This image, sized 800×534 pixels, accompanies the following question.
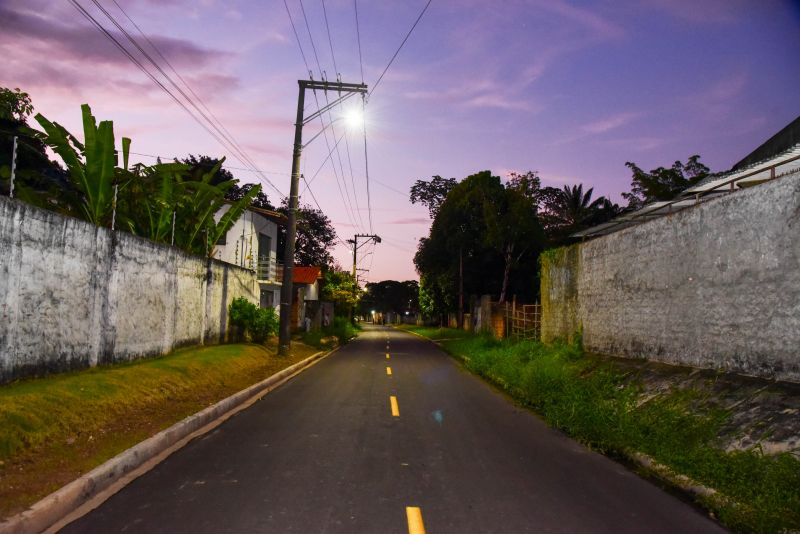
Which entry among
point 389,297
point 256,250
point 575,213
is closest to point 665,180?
point 575,213

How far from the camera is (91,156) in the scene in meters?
12.4

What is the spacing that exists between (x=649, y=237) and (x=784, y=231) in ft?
13.9

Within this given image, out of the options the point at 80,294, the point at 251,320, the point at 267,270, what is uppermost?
the point at 267,270

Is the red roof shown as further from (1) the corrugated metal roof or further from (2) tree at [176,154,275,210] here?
(1) the corrugated metal roof

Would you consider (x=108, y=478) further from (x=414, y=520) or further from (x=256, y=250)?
(x=256, y=250)

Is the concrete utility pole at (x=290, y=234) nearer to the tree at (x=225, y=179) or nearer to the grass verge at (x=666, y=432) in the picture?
the grass verge at (x=666, y=432)

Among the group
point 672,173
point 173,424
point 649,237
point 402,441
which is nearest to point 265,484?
point 402,441

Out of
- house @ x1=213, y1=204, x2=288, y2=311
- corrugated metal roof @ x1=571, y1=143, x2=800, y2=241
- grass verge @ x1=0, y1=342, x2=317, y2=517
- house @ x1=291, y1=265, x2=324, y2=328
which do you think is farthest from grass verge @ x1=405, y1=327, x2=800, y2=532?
house @ x1=291, y1=265, x2=324, y2=328

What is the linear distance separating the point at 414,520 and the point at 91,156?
11377 millimetres

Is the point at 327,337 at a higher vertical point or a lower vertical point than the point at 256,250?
lower

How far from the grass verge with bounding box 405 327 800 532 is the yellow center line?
290 centimetres

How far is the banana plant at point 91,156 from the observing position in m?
12.3

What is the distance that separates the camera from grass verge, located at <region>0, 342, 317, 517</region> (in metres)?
5.70

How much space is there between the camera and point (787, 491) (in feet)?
17.3
